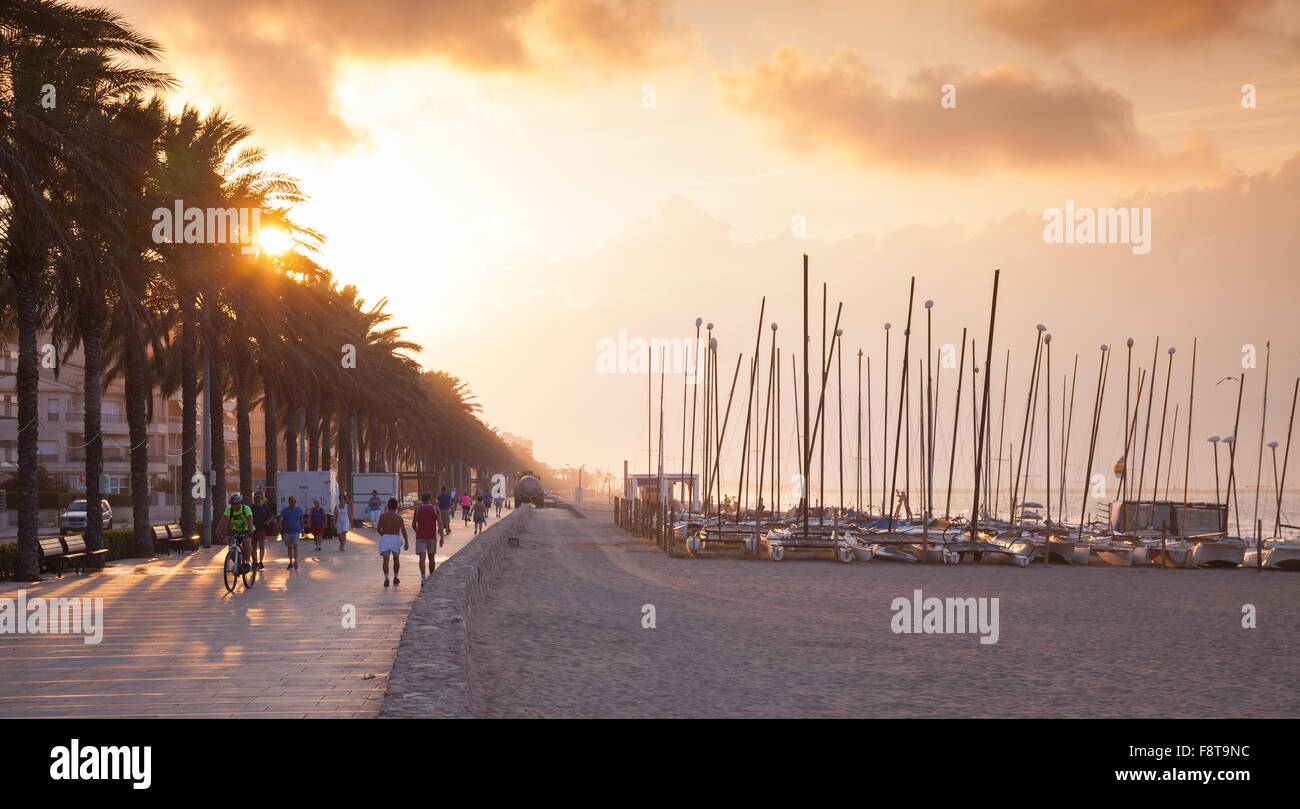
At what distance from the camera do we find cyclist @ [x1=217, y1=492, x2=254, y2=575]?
19922 mm

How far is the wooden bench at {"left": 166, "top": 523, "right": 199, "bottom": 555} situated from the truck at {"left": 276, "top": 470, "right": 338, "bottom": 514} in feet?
27.9

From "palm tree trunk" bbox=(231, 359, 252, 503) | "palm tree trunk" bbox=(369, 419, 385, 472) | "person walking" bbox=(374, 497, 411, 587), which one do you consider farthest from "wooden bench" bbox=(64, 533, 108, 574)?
"palm tree trunk" bbox=(369, 419, 385, 472)

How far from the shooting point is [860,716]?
1117 centimetres

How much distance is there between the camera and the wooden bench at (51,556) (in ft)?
74.8

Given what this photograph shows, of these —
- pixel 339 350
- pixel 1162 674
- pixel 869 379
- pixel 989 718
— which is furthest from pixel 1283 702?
pixel 869 379

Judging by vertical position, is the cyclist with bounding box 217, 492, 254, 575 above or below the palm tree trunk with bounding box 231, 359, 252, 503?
below

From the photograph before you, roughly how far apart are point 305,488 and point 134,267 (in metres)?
17.7

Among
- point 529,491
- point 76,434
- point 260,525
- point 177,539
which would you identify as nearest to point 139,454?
point 177,539

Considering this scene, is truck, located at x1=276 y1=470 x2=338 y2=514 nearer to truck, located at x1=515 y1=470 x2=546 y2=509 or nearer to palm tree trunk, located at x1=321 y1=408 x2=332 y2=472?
palm tree trunk, located at x1=321 y1=408 x2=332 y2=472

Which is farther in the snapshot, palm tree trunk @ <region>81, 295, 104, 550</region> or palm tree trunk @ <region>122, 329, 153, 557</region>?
palm tree trunk @ <region>122, 329, 153, 557</region>

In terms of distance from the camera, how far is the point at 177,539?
32.3 m

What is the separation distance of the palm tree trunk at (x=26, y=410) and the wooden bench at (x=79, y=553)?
120 cm

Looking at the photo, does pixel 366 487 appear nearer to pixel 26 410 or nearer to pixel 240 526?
pixel 26 410
